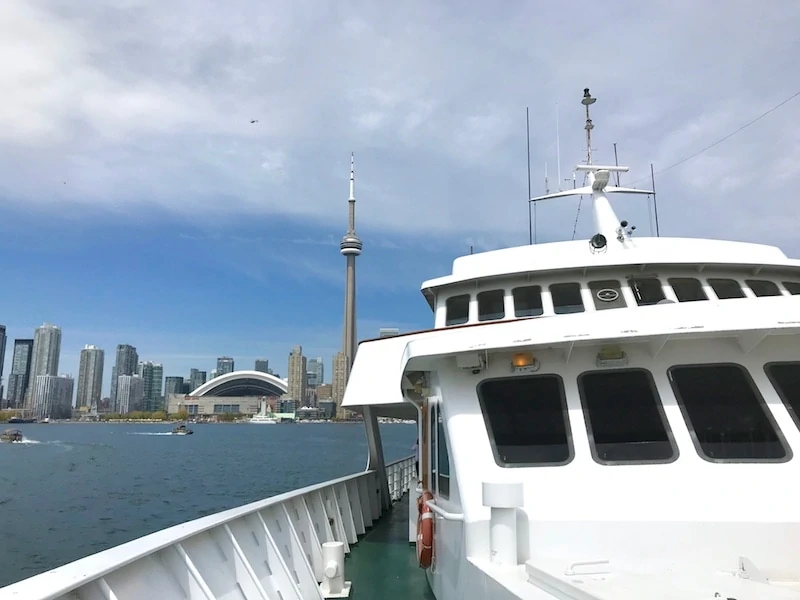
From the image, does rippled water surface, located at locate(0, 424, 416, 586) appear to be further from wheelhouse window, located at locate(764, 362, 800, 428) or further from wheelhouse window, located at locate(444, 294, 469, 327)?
wheelhouse window, located at locate(764, 362, 800, 428)

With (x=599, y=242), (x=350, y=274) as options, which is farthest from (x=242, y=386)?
(x=599, y=242)

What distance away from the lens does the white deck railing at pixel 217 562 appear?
339 centimetres

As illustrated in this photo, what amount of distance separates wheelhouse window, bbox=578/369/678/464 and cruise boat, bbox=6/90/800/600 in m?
0.01

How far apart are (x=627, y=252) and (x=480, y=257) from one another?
2.32 meters

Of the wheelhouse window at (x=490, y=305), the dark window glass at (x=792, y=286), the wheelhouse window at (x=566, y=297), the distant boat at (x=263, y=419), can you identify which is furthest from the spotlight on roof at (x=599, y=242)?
the distant boat at (x=263, y=419)

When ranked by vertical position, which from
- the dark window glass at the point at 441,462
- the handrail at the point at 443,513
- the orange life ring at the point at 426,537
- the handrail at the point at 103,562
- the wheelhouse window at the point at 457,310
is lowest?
the orange life ring at the point at 426,537

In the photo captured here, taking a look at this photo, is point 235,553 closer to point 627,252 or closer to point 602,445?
point 602,445

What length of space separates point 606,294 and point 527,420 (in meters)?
4.46

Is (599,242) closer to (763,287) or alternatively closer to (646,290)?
(646,290)

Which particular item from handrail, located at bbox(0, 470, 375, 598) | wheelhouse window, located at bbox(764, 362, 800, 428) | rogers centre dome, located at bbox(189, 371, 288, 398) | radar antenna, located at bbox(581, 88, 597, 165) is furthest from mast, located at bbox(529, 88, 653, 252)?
rogers centre dome, located at bbox(189, 371, 288, 398)

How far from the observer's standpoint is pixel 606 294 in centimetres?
866

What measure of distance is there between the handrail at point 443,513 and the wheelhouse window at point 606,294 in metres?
4.23

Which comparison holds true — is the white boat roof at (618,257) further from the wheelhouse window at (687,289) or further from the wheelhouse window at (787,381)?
the wheelhouse window at (787,381)

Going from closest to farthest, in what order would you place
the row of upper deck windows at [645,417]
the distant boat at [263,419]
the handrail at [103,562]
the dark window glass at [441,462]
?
the handrail at [103,562] < the row of upper deck windows at [645,417] < the dark window glass at [441,462] < the distant boat at [263,419]
